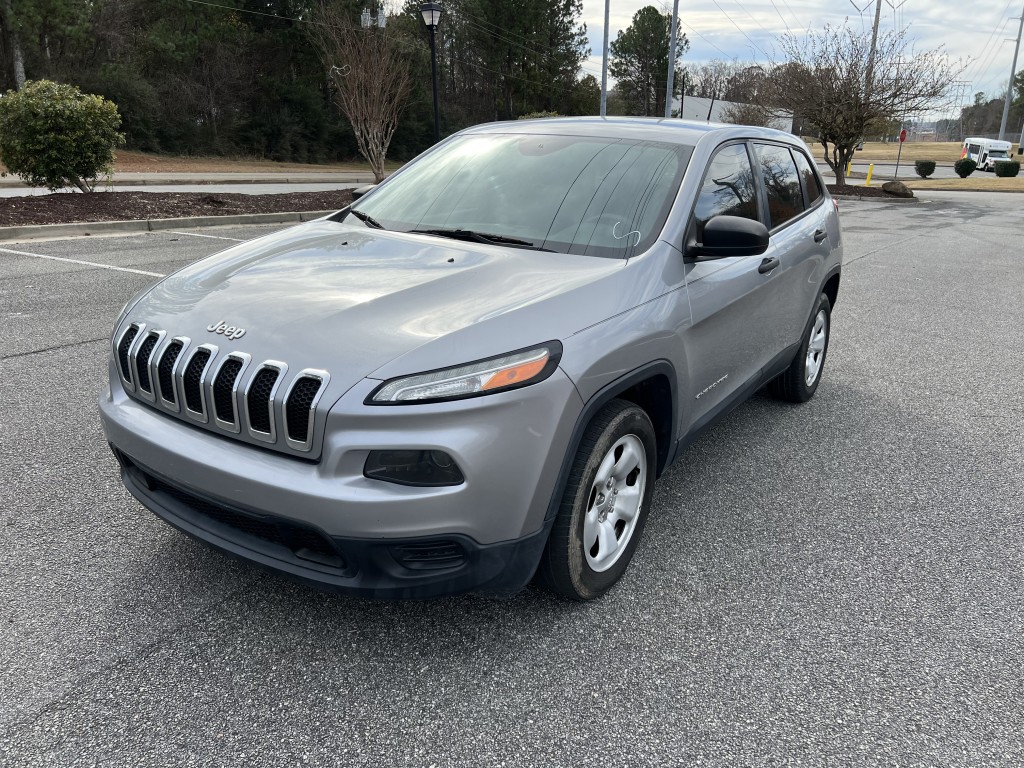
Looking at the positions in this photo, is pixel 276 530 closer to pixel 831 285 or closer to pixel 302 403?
pixel 302 403

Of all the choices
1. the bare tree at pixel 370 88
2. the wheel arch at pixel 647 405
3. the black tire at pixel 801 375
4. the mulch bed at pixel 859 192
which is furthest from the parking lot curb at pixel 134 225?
the mulch bed at pixel 859 192

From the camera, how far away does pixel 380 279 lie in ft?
8.90

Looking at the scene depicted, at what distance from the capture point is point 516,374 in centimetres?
225

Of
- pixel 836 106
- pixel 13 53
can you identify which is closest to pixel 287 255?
pixel 836 106

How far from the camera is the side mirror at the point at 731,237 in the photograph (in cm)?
297

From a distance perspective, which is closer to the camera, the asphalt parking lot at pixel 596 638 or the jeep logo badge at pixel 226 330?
the asphalt parking lot at pixel 596 638

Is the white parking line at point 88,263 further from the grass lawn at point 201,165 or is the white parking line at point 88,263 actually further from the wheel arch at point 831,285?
the grass lawn at point 201,165

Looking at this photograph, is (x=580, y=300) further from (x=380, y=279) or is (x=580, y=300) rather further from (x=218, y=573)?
(x=218, y=573)

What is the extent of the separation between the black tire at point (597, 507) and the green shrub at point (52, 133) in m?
13.6

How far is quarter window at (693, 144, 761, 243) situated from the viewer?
10.9 ft

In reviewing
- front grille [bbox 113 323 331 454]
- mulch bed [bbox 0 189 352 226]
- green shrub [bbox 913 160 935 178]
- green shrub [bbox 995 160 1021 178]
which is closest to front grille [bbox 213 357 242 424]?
front grille [bbox 113 323 331 454]

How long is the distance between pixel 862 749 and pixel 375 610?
1.58 metres

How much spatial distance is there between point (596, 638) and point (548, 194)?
181 cm

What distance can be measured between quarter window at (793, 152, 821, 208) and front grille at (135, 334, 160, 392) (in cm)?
379
